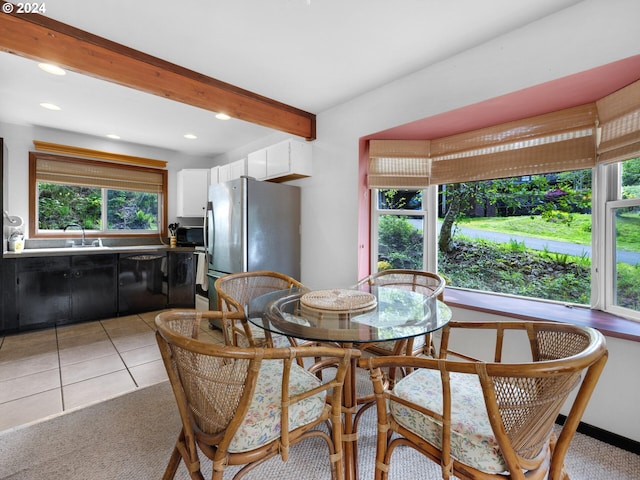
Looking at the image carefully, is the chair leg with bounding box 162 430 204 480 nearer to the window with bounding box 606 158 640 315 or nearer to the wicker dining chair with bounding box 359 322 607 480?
the wicker dining chair with bounding box 359 322 607 480

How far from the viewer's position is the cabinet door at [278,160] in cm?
312

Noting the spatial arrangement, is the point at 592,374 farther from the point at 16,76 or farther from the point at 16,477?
the point at 16,76

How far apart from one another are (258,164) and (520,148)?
8.70 ft

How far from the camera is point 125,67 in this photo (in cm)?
202

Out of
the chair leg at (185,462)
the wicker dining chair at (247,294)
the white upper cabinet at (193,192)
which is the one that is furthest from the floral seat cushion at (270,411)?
the white upper cabinet at (193,192)

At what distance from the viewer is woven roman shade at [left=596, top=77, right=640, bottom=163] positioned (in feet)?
5.35

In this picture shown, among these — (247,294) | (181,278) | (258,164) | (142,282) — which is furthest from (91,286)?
(247,294)

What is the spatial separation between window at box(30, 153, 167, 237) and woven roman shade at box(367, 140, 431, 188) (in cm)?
358

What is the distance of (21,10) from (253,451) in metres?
2.57

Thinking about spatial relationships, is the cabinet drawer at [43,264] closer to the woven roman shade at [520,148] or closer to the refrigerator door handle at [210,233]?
the refrigerator door handle at [210,233]

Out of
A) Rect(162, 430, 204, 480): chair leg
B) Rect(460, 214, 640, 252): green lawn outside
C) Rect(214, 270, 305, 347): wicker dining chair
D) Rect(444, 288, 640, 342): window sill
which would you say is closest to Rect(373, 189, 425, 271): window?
Rect(460, 214, 640, 252): green lawn outside

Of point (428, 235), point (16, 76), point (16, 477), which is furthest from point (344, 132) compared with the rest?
point (16, 477)

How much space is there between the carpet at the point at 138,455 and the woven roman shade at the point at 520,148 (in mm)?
1739

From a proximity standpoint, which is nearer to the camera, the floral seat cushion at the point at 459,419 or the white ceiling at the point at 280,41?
the floral seat cushion at the point at 459,419
